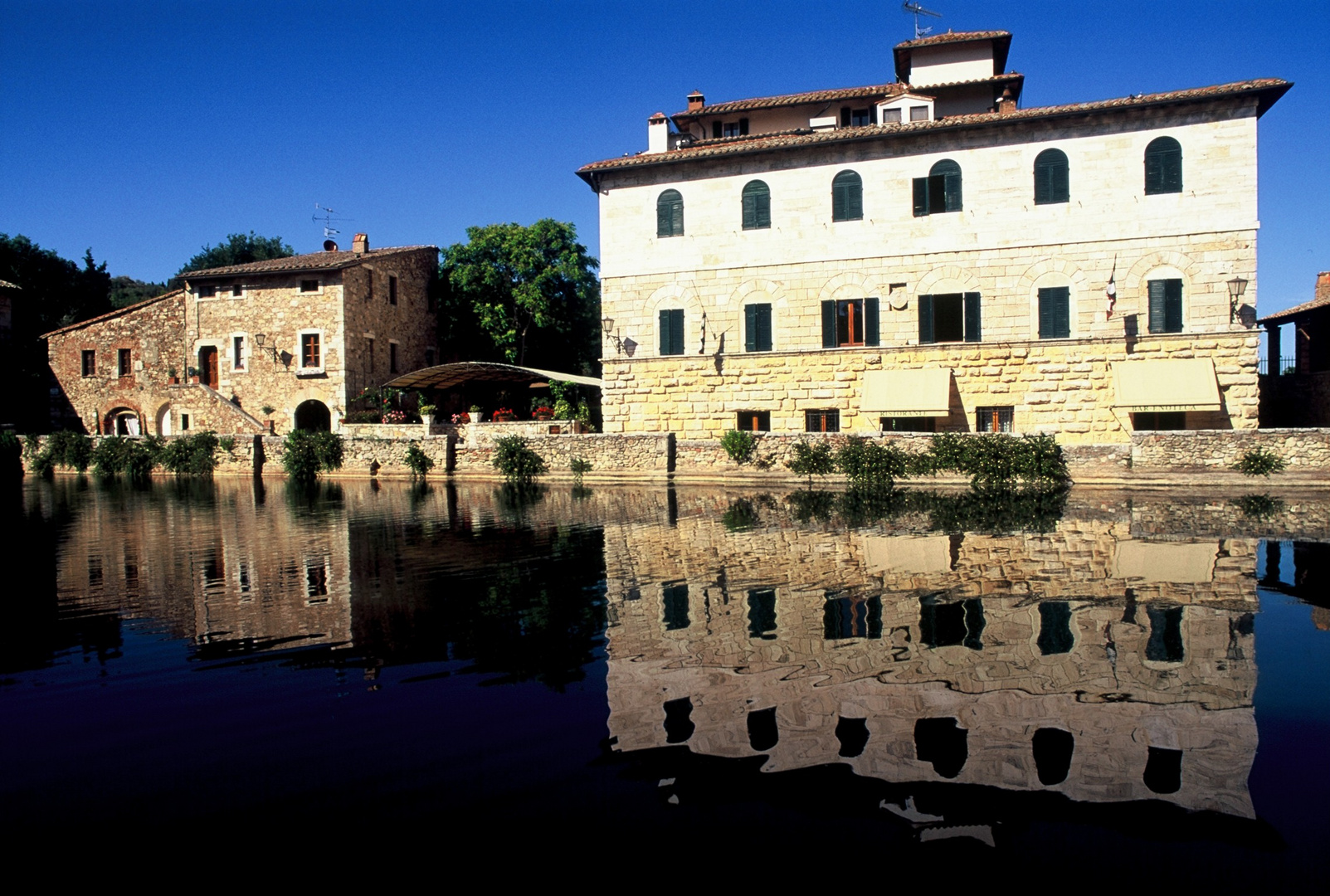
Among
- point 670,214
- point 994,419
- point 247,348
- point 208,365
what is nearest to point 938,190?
point 994,419

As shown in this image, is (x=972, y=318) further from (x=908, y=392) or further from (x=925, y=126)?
(x=925, y=126)

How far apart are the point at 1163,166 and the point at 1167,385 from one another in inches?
Result: 228

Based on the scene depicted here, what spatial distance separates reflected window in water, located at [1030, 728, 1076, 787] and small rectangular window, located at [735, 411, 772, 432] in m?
21.1

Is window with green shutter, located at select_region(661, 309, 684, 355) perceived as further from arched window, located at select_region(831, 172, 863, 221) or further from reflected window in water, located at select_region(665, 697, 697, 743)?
reflected window in water, located at select_region(665, 697, 697, 743)

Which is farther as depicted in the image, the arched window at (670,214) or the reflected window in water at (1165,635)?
the arched window at (670,214)

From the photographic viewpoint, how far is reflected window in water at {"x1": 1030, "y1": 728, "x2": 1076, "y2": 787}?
4.95 m

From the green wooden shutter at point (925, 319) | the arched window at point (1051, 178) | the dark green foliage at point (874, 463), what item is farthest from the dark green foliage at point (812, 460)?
the arched window at point (1051, 178)

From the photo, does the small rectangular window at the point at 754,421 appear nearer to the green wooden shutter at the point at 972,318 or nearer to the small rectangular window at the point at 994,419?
the small rectangular window at the point at 994,419

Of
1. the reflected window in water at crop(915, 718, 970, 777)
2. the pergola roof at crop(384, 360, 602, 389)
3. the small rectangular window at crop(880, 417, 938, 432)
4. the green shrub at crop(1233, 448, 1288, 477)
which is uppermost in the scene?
the pergola roof at crop(384, 360, 602, 389)

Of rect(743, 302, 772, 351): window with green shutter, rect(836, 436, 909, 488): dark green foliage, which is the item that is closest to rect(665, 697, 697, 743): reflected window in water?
rect(836, 436, 909, 488): dark green foliage

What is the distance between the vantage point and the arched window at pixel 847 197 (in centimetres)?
2527

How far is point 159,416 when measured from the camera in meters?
36.1

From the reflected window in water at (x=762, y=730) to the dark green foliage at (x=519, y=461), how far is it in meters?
20.2

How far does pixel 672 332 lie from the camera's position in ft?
88.7
